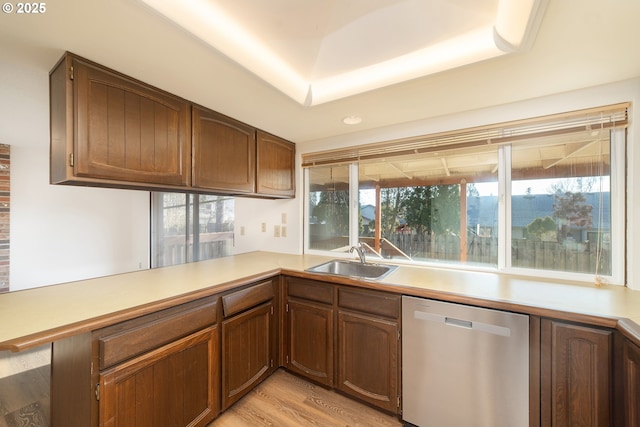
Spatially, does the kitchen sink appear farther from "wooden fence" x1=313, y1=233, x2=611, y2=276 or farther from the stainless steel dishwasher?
the stainless steel dishwasher

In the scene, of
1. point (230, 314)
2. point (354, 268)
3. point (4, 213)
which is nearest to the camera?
point (230, 314)

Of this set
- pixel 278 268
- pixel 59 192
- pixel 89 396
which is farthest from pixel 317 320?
pixel 59 192

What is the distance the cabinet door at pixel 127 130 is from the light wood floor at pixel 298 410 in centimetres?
156

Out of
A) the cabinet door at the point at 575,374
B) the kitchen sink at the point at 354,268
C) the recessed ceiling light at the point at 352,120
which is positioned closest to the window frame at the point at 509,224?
the kitchen sink at the point at 354,268

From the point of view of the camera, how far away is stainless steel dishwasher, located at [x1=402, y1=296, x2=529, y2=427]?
122cm

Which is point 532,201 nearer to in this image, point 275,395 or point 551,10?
point 551,10

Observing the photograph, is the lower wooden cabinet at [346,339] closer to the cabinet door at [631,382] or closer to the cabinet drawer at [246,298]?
the cabinet drawer at [246,298]

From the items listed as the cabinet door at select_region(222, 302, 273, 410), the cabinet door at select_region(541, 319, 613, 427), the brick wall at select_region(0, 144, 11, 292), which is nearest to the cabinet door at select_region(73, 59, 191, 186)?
the cabinet door at select_region(222, 302, 273, 410)

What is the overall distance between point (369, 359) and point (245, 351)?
0.84 meters

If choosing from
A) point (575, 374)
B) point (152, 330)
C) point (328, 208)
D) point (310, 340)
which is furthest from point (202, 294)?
point (575, 374)

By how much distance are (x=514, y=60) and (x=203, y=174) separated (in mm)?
1916

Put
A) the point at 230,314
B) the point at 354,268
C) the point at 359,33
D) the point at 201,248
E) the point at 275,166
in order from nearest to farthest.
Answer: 1. the point at 359,33
2. the point at 230,314
3. the point at 354,268
4. the point at 275,166
5. the point at 201,248

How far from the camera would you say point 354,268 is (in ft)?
7.20

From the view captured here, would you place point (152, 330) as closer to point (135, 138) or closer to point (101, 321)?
point (101, 321)
